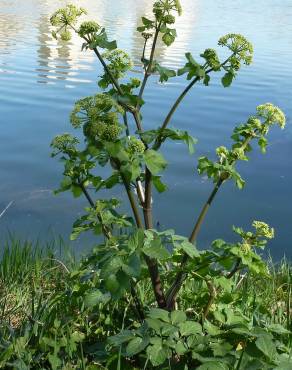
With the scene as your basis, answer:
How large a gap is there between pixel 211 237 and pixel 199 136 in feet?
12.8

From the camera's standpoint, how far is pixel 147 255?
2389 mm

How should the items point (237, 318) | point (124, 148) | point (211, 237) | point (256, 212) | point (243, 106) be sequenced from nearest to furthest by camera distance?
1. point (124, 148)
2. point (237, 318)
3. point (211, 237)
4. point (256, 212)
5. point (243, 106)

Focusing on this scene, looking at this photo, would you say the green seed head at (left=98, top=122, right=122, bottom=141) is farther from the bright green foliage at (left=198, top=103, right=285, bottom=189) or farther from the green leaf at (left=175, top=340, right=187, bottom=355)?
the green leaf at (left=175, top=340, right=187, bottom=355)

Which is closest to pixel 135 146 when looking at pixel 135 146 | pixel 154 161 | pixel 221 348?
pixel 135 146

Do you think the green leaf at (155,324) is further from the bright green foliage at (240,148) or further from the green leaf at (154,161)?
the bright green foliage at (240,148)

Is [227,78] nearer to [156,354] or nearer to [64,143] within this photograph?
A: [64,143]

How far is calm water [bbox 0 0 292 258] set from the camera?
22.1 feet

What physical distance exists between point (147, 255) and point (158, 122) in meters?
8.39

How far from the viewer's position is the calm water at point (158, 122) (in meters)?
6.73

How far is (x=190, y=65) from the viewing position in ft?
8.82

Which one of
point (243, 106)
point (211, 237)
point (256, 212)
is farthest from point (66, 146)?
point (243, 106)

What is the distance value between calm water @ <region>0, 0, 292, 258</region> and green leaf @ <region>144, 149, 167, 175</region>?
357cm

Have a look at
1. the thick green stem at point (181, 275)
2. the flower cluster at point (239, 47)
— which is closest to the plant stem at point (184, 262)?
the thick green stem at point (181, 275)

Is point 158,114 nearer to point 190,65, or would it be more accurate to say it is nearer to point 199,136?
point 199,136
